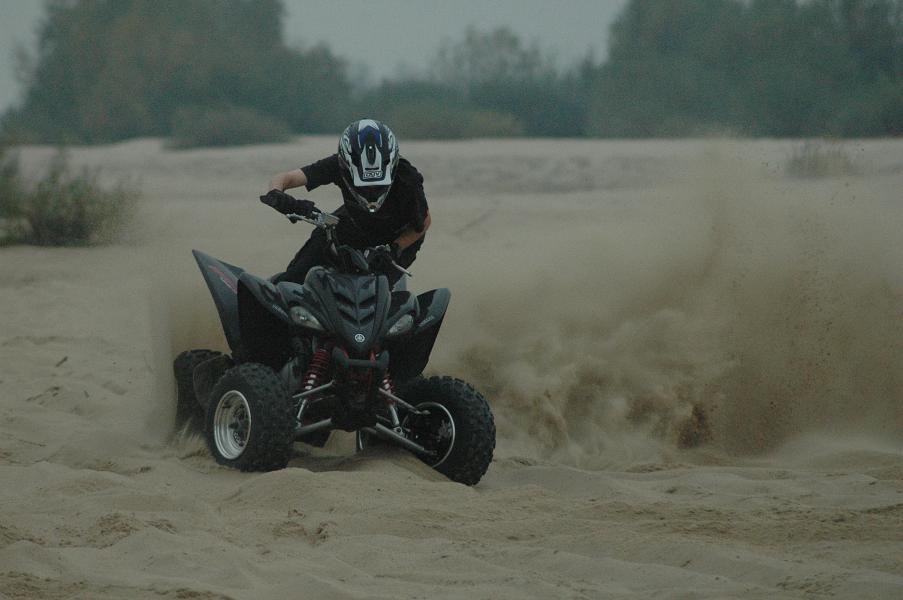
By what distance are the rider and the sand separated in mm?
1081

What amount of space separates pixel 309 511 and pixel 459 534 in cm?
71

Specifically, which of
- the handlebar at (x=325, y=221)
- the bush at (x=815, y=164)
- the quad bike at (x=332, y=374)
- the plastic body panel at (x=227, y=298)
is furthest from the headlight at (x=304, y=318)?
the bush at (x=815, y=164)

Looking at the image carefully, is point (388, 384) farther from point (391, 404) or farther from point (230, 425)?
point (230, 425)

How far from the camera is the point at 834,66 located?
32125 mm

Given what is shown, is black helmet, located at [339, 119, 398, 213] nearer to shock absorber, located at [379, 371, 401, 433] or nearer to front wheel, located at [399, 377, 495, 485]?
shock absorber, located at [379, 371, 401, 433]

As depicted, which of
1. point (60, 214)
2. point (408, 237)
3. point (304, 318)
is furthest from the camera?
point (60, 214)

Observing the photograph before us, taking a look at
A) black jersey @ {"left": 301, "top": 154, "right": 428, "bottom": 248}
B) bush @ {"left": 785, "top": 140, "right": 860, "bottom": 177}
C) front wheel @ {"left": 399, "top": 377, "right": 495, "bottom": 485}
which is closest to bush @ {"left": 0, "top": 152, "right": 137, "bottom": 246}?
bush @ {"left": 785, "top": 140, "right": 860, "bottom": 177}

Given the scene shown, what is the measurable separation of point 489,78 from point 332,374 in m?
39.1

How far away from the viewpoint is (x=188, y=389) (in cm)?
759

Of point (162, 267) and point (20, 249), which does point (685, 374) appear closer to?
point (162, 267)

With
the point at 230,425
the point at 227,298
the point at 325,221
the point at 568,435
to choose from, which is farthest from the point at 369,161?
the point at 568,435

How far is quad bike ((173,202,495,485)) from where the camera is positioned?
6.61 metres

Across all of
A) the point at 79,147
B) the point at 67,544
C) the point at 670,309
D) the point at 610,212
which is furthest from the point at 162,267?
the point at 79,147

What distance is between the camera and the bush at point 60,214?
16594 millimetres
